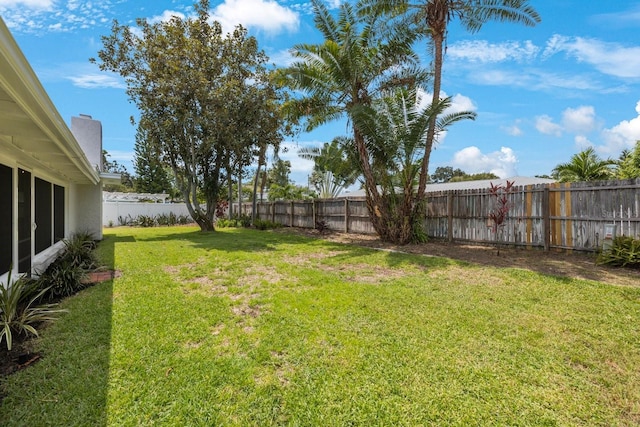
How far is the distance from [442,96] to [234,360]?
29.3ft

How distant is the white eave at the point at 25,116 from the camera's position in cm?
222

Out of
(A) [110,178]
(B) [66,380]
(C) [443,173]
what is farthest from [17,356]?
(C) [443,173]

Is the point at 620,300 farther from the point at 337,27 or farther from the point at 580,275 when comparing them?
the point at 337,27

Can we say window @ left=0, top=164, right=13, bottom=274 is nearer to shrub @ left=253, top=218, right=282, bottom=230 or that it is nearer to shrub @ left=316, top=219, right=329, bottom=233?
shrub @ left=316, top=219, right=329, bottom=233

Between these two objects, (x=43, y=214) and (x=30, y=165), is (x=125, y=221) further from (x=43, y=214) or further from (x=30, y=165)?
(x=30, y=165)

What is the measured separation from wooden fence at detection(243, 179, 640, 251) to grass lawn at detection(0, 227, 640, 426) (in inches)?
110

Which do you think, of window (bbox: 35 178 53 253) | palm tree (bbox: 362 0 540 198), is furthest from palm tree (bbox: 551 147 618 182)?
window (bbox: 35 178 53 253)

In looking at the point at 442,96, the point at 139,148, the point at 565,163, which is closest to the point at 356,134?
the point at 442,96

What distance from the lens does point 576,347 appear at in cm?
324

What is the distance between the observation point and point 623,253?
6.18 meters

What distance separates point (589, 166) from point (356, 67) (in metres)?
11.1

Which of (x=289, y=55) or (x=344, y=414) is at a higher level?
(x=289, y=55)

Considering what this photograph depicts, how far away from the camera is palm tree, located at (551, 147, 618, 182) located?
13.4 metres

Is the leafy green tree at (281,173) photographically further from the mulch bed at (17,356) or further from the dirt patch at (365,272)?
the mulch bed at (17,356)
